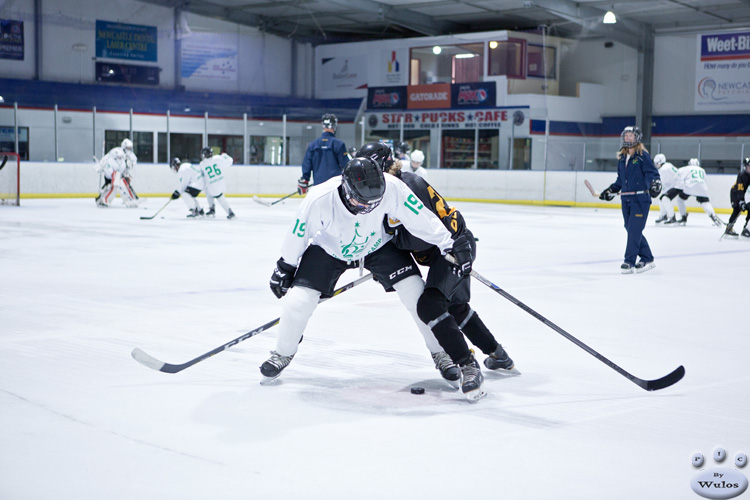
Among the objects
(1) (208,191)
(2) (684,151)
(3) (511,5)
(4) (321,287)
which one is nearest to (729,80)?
(2) (684,151)

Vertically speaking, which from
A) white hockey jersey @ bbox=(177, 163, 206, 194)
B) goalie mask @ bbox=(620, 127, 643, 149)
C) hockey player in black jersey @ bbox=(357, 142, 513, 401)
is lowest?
hockey player in black jersey @ bbox=(357, 142, 513, 401)

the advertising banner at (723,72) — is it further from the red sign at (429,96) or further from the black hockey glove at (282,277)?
the black hockey glove at (282,277)

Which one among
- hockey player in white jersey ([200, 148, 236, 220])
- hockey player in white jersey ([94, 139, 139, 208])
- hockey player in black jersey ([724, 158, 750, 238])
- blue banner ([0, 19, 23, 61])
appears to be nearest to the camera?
hockey player in black jersey ([724, 158, 750, 238])

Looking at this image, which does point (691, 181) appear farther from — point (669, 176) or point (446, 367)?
point (446, 367)

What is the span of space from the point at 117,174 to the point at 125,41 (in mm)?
9403

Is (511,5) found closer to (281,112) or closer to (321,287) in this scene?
(281,112)

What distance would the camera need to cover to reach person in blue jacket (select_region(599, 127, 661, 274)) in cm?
729

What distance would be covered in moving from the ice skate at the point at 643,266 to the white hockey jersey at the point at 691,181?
20.2 ft

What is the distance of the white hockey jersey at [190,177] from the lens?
1234cm

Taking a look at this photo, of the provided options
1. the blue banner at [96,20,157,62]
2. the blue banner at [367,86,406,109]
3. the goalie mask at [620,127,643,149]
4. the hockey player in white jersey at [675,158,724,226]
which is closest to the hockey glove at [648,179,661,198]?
the goalie mask at [620,127,643,149]

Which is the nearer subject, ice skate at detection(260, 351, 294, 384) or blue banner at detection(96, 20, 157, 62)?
ice skate at detection(260, 351, 294, 384)

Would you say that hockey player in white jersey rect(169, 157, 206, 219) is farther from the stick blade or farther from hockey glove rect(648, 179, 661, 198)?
the stick blade

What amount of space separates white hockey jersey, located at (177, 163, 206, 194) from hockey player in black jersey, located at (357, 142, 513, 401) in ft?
30.1

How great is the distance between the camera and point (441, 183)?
65.9ft
